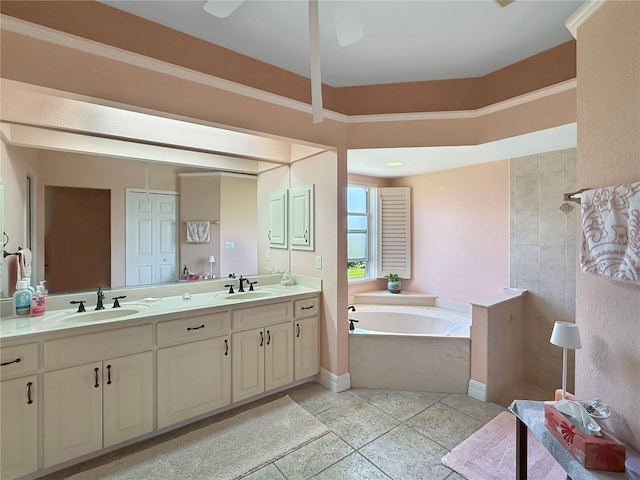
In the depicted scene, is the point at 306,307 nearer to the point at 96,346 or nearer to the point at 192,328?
the point at 192,328

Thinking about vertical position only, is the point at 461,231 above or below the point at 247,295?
above

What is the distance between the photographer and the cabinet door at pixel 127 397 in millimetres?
1853

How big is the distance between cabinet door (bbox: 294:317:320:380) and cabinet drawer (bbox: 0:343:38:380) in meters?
1.74

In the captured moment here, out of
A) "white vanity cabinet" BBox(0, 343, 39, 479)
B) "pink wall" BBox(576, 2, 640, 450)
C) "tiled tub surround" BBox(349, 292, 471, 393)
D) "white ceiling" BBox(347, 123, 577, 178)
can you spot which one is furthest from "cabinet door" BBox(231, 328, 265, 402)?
"pink wall" BBox(576, 2, 640, 450)

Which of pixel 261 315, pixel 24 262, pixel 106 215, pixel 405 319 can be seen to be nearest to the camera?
pixel 24 262

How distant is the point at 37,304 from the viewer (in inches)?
76.2

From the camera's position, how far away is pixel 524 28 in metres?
1.90

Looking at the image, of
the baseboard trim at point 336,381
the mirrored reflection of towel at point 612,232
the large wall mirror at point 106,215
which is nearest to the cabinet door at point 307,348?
the baseboard trim at point 336,381

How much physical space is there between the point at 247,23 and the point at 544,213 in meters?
3.05

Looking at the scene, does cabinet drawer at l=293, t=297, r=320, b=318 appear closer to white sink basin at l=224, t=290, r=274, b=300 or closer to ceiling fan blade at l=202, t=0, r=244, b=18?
white sink basin at l=224, t=290, r=274, b=300

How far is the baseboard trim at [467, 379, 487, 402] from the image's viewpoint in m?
2.57

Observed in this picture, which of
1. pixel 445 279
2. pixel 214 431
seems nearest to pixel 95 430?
pixel 214 431

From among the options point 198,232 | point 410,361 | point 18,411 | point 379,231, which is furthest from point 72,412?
point 379,231

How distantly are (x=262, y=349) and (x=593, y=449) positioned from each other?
81.2 inches
